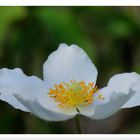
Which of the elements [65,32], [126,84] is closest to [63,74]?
[126,84]

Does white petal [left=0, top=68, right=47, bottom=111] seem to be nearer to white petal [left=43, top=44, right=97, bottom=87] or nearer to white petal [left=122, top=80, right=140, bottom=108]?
white petal [left=43, top=44, right=97, bottom=87]

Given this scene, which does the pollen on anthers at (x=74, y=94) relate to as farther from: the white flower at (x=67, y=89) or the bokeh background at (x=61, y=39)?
the bokeh background at (x=61, y=39)

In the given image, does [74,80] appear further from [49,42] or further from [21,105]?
[49,42]

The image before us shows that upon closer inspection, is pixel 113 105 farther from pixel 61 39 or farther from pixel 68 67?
pixel 61 39

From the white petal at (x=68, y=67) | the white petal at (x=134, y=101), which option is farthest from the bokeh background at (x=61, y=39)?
the white petal at (x=134, y=101)

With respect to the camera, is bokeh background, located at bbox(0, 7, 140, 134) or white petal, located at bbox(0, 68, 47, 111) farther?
bokeh background, located at bbox(0, 7, 140, 134)

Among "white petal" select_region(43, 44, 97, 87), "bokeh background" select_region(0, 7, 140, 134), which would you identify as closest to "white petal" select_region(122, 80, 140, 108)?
"white petal" select_region(43, 44, 97, 87)
